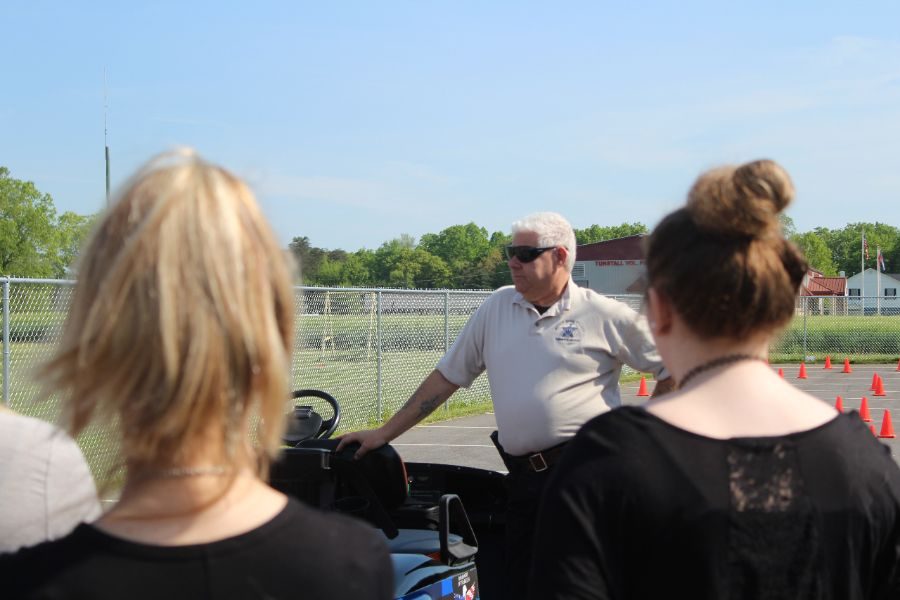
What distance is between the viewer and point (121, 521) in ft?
4.38

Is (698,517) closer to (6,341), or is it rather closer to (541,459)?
(541,459)

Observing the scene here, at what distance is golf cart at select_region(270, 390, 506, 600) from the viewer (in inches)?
148

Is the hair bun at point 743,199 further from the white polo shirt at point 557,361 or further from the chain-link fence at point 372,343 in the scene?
the chain-link fence at point 372,343

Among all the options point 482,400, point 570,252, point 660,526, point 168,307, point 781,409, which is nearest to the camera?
point 168,307

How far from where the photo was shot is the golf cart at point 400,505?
3.77 m

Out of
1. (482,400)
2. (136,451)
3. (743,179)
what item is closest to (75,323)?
(136,451)

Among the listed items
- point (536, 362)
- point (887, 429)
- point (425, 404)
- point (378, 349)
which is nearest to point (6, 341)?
point (425, 404)

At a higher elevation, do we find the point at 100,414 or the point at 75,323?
the point at 75,323

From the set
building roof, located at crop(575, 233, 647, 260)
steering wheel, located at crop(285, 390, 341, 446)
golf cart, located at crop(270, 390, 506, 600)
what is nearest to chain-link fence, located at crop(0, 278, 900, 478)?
steering wheel, located at crop(285, 390, 341, 446)

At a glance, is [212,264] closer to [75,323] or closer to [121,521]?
[75,323]

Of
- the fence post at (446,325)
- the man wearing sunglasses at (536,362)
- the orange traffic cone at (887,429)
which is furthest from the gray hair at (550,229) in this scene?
the fence post at (446,325)

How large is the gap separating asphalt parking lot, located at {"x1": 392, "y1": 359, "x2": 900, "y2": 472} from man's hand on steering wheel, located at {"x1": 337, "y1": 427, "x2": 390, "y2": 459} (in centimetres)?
355

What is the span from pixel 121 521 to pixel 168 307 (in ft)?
1.02

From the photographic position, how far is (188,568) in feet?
4.30
